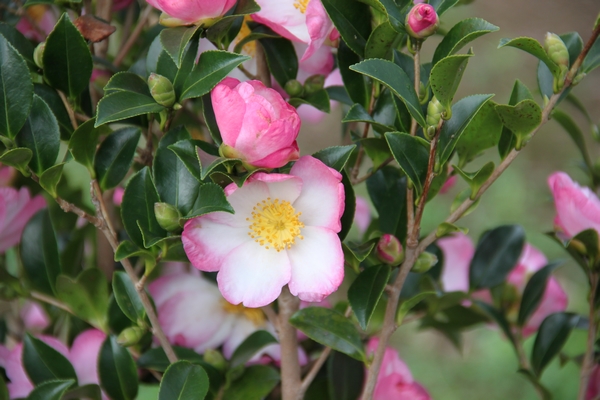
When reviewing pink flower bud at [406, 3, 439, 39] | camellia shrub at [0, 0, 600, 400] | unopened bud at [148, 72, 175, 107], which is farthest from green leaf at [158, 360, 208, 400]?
pink flower bud at [406, 3, 439, 39]

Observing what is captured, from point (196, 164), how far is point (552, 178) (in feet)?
1.30

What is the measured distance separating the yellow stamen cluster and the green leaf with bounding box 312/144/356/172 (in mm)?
62

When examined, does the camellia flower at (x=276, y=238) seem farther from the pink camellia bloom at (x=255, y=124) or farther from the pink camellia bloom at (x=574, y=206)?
the pink camellia bloom at (x=574, y=206)

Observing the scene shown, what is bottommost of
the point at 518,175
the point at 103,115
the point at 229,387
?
the point at 518,175

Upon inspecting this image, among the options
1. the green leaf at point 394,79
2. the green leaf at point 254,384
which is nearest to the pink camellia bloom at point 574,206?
the green leaf at point 394,79

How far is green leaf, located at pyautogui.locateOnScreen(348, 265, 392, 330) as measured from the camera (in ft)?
1.82

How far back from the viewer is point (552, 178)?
689mm

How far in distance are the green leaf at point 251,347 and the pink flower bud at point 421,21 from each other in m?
0.33

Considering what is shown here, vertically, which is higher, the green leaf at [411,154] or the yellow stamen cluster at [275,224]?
the green leaf at [411,154]

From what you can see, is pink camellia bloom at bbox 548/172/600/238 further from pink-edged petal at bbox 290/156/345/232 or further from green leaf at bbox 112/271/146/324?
green leaf at bbox 112/271/146/324

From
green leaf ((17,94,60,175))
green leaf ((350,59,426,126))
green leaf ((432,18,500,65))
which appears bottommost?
green leaf ((17,94,60,175))

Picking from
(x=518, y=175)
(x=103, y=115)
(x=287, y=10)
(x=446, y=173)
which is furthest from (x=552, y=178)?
(x=518, y=175)

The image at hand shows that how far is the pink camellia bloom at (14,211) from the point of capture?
2.15 feet

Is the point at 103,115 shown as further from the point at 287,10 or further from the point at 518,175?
the point at 518,175
